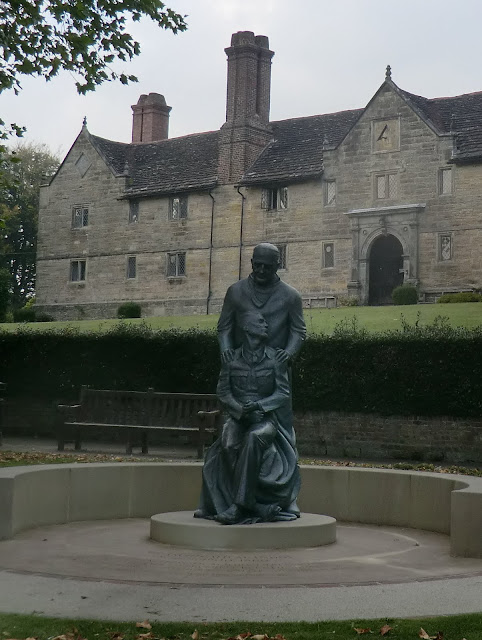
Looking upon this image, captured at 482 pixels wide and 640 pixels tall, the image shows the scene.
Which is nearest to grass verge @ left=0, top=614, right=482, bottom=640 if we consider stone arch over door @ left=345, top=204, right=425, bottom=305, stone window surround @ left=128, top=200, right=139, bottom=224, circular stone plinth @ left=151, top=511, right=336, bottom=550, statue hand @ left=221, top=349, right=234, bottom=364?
circular stone plinth @ left=151, top=511, right=336, bottom=550

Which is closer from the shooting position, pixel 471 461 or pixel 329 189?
pixel 471 461

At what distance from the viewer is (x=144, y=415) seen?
21.3 metres

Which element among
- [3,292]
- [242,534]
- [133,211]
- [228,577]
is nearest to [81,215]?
[133,211]

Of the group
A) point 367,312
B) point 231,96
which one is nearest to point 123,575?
point 367,312

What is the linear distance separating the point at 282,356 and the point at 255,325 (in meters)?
0.40

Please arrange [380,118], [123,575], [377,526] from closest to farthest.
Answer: [123,575], [377,526], [380,118]

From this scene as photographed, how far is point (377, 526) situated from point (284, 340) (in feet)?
7.57

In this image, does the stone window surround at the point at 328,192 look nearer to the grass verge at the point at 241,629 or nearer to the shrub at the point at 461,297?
the shrub at the point at 461,297

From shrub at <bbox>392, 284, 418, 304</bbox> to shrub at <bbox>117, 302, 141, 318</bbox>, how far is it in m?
13.1

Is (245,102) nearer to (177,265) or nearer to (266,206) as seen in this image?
(266,206)

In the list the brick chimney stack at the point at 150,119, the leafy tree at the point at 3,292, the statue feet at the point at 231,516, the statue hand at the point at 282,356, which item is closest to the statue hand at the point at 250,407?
the statue hand at the point at 282,356

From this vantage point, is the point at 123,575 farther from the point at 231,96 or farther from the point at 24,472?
the point at 231,96

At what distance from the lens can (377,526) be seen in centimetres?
1124

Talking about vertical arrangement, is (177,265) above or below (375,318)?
above
